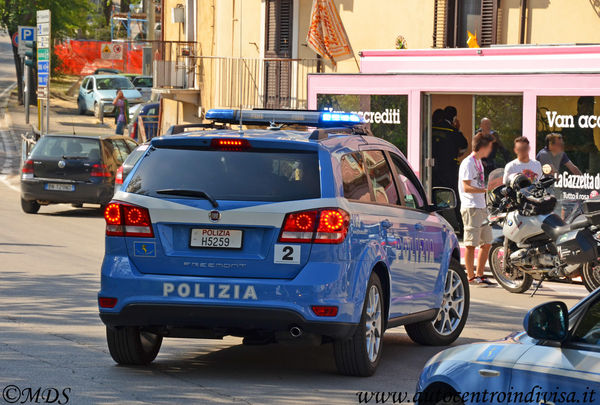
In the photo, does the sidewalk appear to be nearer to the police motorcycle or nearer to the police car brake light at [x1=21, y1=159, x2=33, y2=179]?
the police car brake light at [x1=21, y1=159, x2=33, y2=179]

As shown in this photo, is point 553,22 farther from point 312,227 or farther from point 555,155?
point 312,227

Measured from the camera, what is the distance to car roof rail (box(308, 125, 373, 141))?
331 inches

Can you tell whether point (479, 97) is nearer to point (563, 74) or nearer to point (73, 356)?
point (563, 74)

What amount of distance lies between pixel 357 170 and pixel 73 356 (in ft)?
8.20

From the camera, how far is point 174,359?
9.18 meters

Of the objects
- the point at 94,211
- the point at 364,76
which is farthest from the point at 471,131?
the point at 94,211

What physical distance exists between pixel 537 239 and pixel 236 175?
6647 millimetres

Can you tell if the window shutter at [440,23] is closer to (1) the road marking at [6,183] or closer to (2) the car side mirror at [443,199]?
(1) the road marking at [6,183]

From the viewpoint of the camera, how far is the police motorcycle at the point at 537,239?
13.4 m

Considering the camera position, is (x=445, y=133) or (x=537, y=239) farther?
(x=445, y=133)

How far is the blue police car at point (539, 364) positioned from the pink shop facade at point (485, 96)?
479 inches

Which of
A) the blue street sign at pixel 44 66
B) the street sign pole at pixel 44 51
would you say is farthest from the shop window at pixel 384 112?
the blue street sign at pixel 44 66

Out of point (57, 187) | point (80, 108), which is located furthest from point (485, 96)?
point (80, 108)

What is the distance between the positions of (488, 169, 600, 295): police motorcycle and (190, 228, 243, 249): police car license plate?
6.29m
